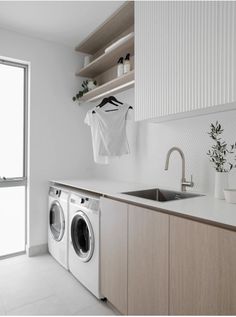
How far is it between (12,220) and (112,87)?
6.81ft

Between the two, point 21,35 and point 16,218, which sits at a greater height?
point 21,35

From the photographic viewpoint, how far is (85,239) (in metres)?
2.13

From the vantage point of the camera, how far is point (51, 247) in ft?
9.07

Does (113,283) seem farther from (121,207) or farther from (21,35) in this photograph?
(21,35)

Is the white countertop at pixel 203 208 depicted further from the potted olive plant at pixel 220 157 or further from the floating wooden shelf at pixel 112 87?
the floating wooden shelf at pixel 112 87

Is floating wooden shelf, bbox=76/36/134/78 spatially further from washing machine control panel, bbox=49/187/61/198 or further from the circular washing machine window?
the circular washing machine window

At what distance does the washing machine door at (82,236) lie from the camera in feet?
6.37

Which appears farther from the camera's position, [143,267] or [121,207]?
[121,207]

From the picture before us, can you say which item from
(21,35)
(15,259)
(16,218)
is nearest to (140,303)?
(15,259)

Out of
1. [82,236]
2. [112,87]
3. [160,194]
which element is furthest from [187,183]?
[112,87]

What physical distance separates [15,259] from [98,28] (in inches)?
113

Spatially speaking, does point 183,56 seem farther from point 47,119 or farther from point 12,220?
point 12,220

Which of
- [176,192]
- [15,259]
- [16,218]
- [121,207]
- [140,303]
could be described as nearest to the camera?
[140,303]

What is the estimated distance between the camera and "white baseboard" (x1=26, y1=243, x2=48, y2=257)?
111 inches
